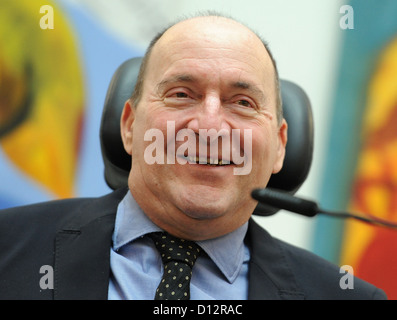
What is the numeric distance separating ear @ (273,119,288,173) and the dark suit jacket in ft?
0.55

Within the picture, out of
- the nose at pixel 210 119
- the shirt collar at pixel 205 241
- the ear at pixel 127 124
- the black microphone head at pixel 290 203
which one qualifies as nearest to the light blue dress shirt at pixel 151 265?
the shirt collar at pixel 205 241

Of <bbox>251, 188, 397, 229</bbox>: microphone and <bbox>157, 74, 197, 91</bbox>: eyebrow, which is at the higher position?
<bbox>157, 74, 197, 91</bbox>: eyebrow

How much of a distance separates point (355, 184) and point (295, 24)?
71 centimetres

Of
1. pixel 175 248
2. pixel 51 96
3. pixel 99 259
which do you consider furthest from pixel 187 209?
pixel 51 96

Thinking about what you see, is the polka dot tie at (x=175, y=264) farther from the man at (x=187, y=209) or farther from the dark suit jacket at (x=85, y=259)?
the dark suit jacket at (x=85, y=259)

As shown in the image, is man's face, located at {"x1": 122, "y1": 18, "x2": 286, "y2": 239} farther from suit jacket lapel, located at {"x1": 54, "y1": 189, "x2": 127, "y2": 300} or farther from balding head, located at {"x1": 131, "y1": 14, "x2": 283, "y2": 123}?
suit jacket lapel, located at {"x1": 54, "y1": 189, "x2": 127, "y2": 300}

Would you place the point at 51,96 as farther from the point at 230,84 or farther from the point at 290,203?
the point at 290,203

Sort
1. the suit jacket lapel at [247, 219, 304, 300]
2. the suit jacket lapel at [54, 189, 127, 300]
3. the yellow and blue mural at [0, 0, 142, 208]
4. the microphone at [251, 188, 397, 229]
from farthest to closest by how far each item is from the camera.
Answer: the yellow and blue mural at [0, 0, 142, 208], the suit jacket lapel at [247, 219, 304, 300], the suit jacket lapel at [54, 189, 127, 300], the microphone at [251, 188, 397, 229]

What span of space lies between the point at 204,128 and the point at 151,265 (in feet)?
1.10

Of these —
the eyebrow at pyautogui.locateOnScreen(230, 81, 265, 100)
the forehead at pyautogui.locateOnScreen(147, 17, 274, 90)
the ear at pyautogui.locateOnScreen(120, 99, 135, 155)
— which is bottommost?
the ear at pyautogui.locateOnScreen(120, 99, 135, 155)

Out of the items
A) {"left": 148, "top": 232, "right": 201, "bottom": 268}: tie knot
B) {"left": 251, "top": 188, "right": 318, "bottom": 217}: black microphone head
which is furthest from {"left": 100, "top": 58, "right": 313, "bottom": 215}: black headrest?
{"left": 251, "top": 188, "right": 318, "bottom": 217}: black microphone head

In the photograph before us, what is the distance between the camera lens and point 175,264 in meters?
1.23

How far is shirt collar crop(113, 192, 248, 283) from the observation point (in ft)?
4.24

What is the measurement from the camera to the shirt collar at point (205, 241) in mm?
1292
